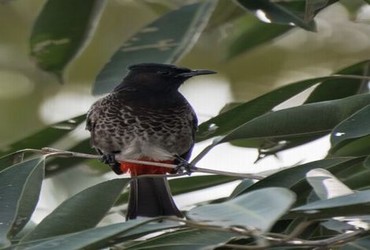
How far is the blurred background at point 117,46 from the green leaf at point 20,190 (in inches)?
71.7

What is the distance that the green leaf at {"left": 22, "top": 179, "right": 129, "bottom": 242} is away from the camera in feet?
7.88

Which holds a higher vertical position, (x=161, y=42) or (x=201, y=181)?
(x=161, y=42)

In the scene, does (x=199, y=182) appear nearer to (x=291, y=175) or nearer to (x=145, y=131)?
(x=145, y=131)

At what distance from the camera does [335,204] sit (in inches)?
81.2

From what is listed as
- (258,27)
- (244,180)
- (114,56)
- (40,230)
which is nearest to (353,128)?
(244,180)

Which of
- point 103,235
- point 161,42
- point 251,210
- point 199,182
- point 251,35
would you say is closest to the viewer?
point 251,210

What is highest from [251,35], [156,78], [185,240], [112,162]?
[251,35]

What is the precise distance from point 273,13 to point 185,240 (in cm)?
96

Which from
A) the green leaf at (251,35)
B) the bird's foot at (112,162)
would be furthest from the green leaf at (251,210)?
the green leaf at (251,35)

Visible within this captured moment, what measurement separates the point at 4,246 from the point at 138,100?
115 cm

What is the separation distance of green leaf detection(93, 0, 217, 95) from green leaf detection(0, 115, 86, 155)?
133 mm

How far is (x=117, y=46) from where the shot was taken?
4.79m

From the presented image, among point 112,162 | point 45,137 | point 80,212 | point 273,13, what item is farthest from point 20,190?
point 273,13

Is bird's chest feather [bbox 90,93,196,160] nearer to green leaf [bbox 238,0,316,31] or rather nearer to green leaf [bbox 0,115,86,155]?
green leaf [bbox 0,115,86,155]
